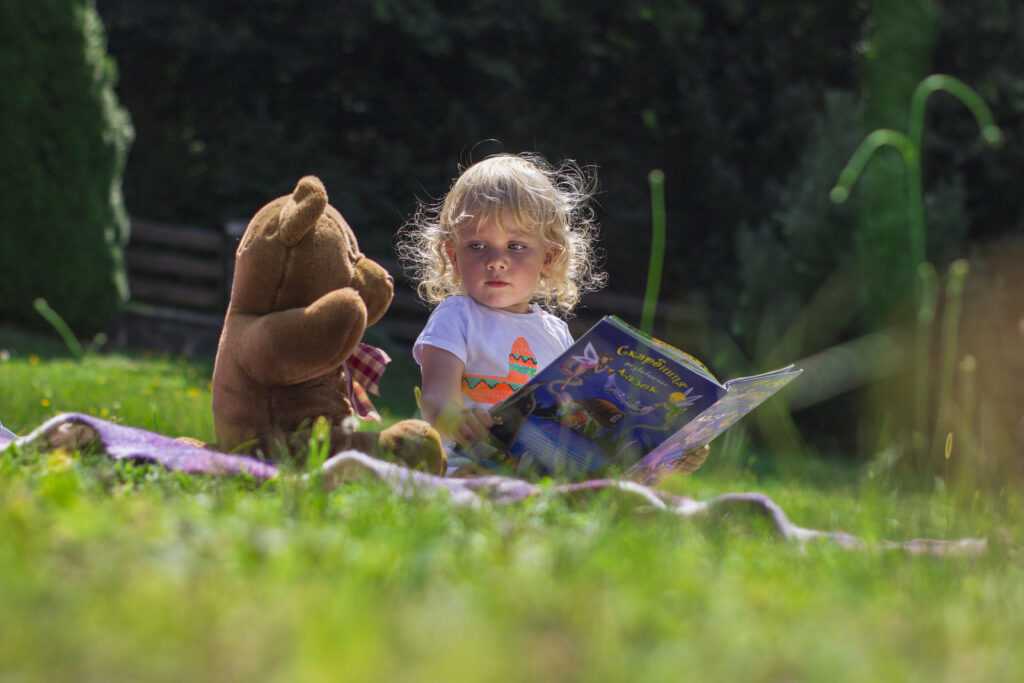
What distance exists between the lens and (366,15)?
31.6 feet

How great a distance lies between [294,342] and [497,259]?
32.3 inches

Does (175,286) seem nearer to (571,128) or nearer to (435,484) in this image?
(571,128)

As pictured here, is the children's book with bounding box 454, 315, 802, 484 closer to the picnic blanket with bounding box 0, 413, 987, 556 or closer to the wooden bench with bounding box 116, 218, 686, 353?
the picnic blanket with bounding box 0, 413, 987, 556

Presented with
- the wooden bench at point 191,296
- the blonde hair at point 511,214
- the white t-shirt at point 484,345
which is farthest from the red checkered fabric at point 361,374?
the wooden bench at point 191,296

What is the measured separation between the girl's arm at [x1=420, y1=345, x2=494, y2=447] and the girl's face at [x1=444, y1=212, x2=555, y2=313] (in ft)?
0.95

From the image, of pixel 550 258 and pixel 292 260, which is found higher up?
pixel 292 260

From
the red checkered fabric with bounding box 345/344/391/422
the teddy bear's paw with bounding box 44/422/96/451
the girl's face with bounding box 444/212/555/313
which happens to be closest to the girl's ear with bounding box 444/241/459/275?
the girl's face with bounding box 444/212/555/313

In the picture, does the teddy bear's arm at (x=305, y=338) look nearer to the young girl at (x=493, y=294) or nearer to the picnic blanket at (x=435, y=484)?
the picnic blanket at (x=435, y=484)

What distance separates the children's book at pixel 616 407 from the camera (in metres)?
2.24

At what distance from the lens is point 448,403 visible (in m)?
2.65

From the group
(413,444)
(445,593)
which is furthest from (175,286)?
(445,593)

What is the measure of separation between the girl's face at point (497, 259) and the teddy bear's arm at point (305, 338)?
25.1 inches

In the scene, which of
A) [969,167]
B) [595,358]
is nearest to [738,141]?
[969,167]

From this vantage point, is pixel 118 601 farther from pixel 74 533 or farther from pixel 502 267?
pixel 502 267
